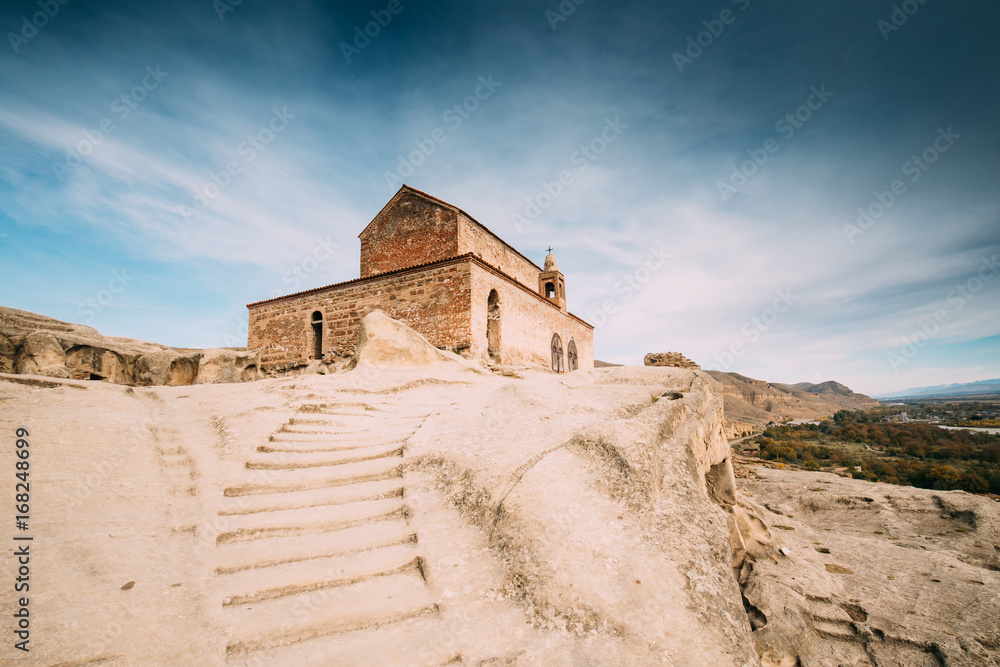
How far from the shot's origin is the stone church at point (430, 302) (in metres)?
14.1

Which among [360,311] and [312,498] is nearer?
[312,498]

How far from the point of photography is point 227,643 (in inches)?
87.0

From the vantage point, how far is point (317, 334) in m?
17.1

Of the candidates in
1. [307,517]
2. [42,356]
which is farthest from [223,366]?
[307,517]

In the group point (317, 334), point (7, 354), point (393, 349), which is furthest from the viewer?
point (317, 334)

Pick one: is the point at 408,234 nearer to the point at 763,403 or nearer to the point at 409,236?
the point at 409,236

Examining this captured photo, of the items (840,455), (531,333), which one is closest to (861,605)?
(531,333)

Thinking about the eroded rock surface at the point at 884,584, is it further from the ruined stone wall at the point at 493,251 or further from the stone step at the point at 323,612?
the ruined stone wall at the point at 493,251

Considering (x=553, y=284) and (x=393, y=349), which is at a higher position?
(x=553, y=284)

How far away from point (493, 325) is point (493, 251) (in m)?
5.95

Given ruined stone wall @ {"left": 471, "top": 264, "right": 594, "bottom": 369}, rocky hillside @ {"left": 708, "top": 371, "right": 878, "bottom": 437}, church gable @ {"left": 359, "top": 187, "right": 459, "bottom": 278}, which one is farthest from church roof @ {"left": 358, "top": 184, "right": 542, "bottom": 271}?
rocky hillside @ {"left": 708, "top": 371, "right": 878, "bottom": 437}

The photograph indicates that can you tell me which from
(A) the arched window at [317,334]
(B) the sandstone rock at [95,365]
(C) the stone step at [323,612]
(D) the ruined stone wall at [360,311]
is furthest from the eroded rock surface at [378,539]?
(A) the arched window at [317,334]

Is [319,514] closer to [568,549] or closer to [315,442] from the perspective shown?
[315,442]

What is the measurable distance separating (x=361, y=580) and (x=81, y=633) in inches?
54.6
